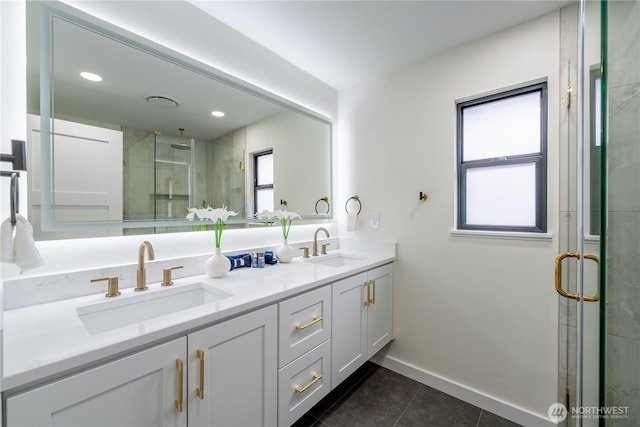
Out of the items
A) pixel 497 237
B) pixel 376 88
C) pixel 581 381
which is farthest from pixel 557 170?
pixel 376 88

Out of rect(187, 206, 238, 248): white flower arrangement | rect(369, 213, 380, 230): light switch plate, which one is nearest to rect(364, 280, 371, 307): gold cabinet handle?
rect(369, 213, 380, 230): light switch plate

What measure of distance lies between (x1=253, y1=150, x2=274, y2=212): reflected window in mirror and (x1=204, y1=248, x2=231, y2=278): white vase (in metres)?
0.55

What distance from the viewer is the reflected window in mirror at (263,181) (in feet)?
6.22

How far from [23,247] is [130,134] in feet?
2.58

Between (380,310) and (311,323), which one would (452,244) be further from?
(311,323)

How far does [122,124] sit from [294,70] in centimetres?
138

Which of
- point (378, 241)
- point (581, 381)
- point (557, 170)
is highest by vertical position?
point (557, 170)

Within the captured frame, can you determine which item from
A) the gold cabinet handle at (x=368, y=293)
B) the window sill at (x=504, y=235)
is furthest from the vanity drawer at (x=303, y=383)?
the window sill at (x=504, y=235)

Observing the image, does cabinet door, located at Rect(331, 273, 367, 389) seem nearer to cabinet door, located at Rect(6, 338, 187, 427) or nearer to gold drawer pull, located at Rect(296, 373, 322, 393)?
gold drawer pull, located at Rect(296, 373, 322, 393)

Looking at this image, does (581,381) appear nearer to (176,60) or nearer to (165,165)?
(165,165)

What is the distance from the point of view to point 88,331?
919 mm

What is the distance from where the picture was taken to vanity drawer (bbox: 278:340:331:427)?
4.05 feet

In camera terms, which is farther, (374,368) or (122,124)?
(374,368)

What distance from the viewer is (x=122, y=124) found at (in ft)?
4.18
